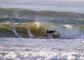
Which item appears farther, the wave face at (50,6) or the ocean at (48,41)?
the wave face at (50,6)

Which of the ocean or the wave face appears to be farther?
the wave face

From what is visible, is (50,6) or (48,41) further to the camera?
(50,6)

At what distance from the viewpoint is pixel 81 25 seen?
265 cm

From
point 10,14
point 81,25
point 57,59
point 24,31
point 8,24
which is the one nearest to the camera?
point 57,59

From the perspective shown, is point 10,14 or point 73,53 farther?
point 10,14

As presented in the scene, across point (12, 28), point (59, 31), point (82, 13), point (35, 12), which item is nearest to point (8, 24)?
point (12, 28)

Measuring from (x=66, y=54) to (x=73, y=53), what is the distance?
19 millimetres

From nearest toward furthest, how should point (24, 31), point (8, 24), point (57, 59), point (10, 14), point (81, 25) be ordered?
1. point (57, 59)
2. point (24, 31)
3. point (8, 24)
4. point (81, 25)
5. point (10, 14)

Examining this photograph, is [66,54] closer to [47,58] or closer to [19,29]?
[47,58]

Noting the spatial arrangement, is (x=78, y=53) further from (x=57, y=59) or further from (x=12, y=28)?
(x=12, y=28)

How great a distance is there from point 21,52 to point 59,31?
1750mm

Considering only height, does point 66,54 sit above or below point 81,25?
above

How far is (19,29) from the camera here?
2.31m

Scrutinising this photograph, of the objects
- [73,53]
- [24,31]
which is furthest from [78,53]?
[24,31]
